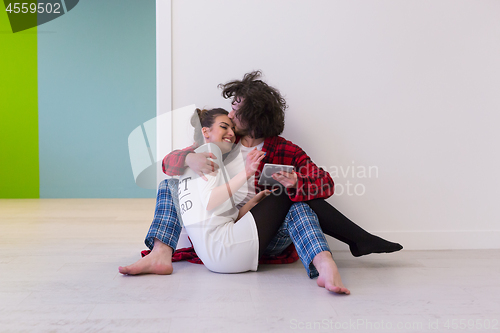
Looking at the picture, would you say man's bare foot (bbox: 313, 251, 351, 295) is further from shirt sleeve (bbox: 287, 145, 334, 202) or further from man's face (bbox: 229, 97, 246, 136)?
man's face (bbox: 229, 97, 246, 136)

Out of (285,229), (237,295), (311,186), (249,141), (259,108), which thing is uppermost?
(259,108)

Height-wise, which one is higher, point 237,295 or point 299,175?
point 299,175

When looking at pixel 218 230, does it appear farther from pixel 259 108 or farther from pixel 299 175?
pixel 259 108

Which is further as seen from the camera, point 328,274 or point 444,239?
point 444,239

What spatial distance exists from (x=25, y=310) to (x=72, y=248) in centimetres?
74

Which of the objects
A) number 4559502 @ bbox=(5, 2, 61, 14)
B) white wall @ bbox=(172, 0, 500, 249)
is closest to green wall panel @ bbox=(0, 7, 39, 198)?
number 4559502 @ bbox=(5, 2, 61, 14)

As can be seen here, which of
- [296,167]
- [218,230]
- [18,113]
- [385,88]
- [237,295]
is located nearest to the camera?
[237,295]

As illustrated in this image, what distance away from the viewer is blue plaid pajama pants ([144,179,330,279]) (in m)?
1.27

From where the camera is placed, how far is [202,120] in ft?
5.01

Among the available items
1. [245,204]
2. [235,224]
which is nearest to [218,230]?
[235,224]

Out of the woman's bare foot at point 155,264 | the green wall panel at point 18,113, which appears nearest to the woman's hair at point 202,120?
the woman's bare foot at point 155,264

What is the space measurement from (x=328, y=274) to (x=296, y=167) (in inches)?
19.2

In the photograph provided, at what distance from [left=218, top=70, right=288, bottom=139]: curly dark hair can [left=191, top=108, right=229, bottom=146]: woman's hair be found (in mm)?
83

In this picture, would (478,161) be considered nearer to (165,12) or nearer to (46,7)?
(165,12)
